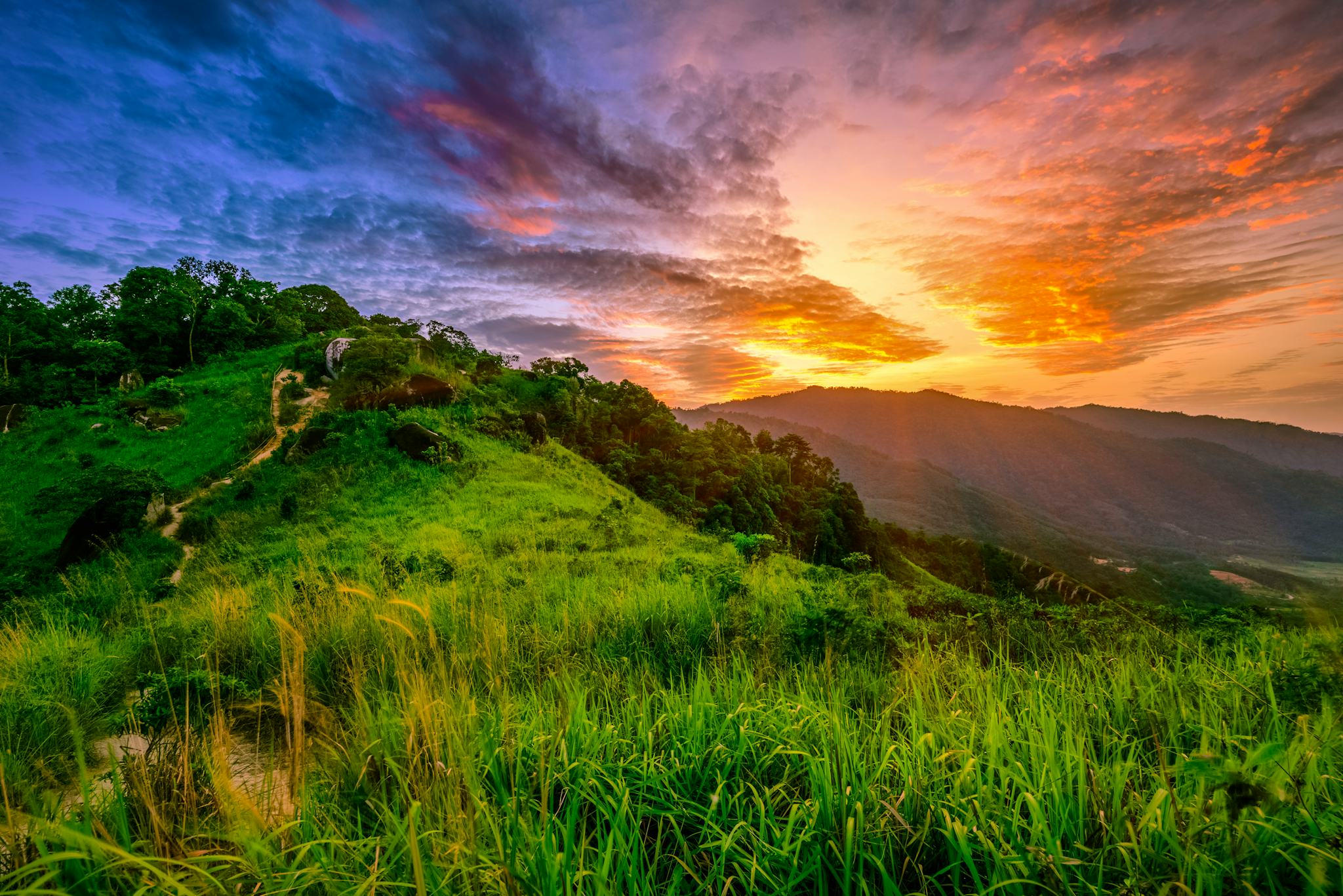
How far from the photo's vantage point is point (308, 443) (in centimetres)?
1761

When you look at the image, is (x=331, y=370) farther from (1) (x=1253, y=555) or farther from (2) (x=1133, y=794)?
(1) (x=1253, y=555)

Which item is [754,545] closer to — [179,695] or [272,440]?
[179,695]

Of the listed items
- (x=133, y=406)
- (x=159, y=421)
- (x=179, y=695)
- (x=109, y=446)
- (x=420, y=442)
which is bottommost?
(x=179, y=695)

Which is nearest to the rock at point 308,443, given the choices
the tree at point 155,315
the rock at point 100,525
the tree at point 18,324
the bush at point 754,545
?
the rock at point 100,525

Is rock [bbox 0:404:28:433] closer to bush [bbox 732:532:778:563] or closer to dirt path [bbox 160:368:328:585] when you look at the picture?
dirt path [bbox 160:368:328:585]

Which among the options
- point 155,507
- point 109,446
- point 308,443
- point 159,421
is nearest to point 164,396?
point 159,421

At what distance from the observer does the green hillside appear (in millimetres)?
1684

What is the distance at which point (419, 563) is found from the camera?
7.95 m

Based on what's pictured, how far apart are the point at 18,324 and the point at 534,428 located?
35.7m

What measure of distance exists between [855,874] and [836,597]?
4.10 m

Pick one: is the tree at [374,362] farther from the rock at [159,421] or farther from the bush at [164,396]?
the bush at [164,396]

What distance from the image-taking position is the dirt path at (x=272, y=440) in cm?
1300

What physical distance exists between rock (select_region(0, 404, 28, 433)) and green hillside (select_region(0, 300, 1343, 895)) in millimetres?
20582

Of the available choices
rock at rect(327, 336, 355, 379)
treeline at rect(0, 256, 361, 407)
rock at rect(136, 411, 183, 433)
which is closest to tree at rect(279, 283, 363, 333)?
treeline at rect(0, 256, 361, 407)
